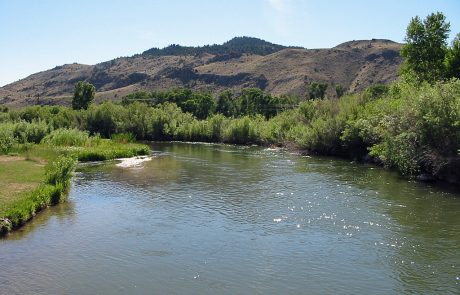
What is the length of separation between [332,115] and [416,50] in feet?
50.5

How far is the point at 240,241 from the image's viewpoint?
23.3 m

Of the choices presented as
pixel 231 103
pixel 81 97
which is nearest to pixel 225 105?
pixel 231 103

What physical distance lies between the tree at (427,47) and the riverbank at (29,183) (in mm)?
46144

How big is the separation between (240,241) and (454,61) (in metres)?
46.5

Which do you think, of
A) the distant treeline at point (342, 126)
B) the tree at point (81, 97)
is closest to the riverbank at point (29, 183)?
the distant treeline at point (342, 126)

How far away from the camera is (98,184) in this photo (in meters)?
39.7

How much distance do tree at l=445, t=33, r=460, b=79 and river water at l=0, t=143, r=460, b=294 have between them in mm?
24777

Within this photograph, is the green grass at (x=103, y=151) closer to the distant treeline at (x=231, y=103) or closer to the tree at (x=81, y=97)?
the distant treeline at (x=231, y=103)

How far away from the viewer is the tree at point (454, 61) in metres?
57.0

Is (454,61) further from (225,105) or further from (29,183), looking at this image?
(225,105)

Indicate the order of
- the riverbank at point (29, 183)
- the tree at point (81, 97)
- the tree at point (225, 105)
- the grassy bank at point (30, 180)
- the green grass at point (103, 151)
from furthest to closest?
the tree at point (225, 105) < the tree at point (81, 97) < the green grass at point (103, 151) < the grassy bank at point (30, 180) < the riverbank at point (29, 183)

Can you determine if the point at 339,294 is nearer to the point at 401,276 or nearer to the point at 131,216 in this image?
the point at 401,276

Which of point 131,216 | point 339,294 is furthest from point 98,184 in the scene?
point 339,294

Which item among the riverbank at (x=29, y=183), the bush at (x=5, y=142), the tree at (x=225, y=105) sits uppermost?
the tree at (x=225, y=105)
